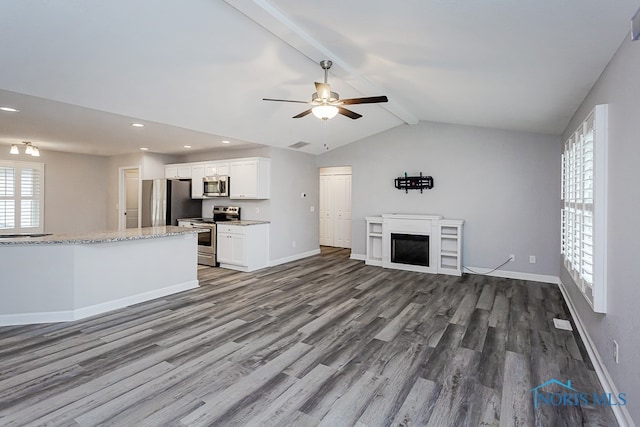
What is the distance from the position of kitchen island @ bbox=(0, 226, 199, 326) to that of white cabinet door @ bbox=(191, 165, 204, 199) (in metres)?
2.81

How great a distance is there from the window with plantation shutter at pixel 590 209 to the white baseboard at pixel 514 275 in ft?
7.04

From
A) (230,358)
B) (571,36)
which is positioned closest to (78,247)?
(230,358)

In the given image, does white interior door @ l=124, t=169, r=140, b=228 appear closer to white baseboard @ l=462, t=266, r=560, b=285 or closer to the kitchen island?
the kitchen island

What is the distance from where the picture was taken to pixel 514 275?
570cm

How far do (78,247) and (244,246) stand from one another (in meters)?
2.72

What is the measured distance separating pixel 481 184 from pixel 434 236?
128 cm

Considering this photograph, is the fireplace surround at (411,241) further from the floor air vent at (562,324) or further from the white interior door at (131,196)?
the white interior door at (131,196)

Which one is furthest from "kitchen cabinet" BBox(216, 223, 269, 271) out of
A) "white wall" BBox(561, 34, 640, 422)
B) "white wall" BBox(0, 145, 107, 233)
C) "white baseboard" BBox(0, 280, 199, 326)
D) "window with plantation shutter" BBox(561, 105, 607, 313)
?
"white wall" BBox(561, 34, 640, 422)

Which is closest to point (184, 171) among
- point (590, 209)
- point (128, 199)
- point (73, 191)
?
point (128, 199)

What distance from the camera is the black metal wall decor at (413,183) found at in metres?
6.39

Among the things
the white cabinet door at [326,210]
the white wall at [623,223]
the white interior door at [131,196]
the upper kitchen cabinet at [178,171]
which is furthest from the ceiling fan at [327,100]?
the white interior door at [131,196]

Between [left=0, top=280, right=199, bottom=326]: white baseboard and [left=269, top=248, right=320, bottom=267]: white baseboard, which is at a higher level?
[left=269, top=248, right=320, bottom=267]: white baseboard

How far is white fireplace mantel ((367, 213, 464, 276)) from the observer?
5.99 m

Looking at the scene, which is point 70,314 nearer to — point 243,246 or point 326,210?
point 243,246
